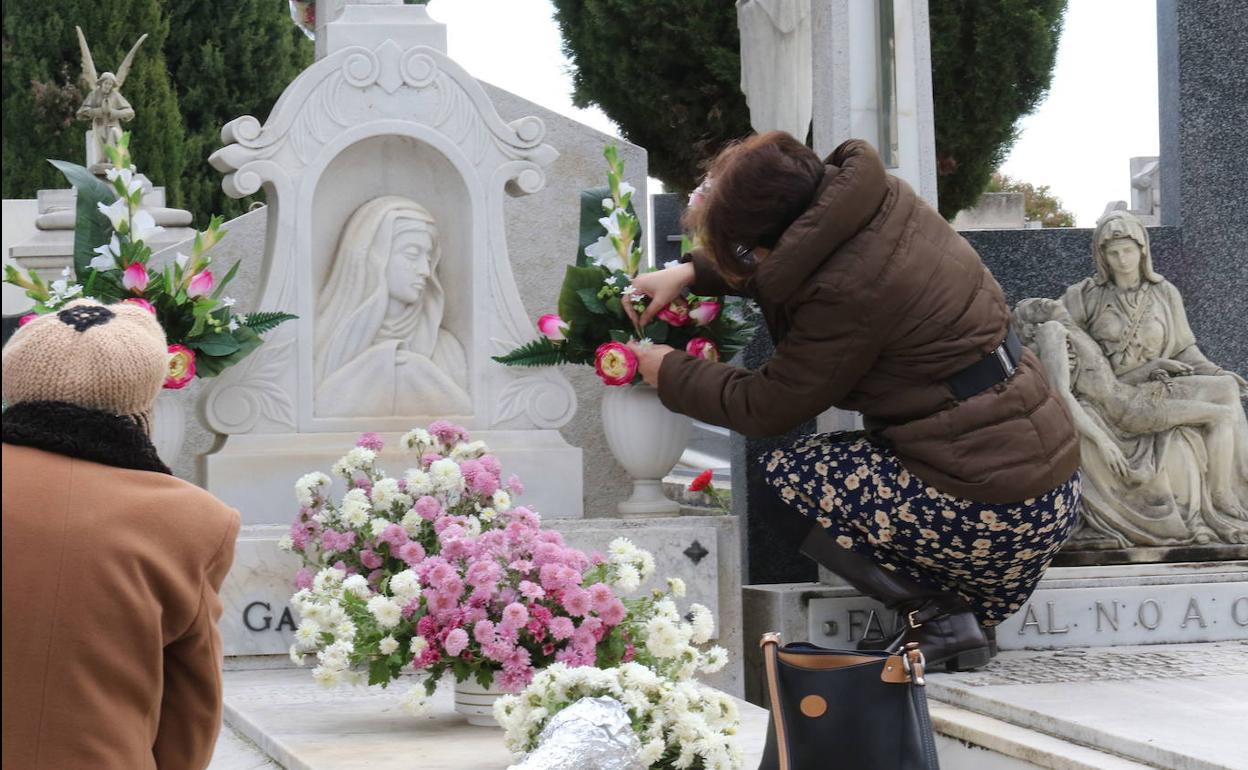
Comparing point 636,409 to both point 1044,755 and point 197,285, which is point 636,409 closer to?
point 197,285

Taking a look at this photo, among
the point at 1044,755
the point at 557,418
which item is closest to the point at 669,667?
the point at 1044,755

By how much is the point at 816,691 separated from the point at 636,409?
219cm

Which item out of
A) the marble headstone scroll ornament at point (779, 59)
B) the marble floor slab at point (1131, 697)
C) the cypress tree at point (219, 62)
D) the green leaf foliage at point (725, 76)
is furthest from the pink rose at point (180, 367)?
the cypress tree at point (219, 62)

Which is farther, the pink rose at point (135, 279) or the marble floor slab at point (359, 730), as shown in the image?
the pink rose at point (135, 279)

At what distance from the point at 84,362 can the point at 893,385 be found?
2.57m

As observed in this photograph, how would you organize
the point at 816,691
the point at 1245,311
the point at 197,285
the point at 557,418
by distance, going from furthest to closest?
the point at 1245,311, the point at 557,418, the point at 197,285, the point at 816,691

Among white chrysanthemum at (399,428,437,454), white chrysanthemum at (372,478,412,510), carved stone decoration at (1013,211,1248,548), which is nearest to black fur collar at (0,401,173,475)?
white chrysanthemum at (372,478,412,510)

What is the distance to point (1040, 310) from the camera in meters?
5.64

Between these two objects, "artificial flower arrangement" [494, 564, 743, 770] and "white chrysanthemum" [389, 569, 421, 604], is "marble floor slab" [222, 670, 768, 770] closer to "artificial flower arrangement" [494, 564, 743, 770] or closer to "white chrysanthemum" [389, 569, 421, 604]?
"artificial flower arrangement" [494, 564, 743, 770]

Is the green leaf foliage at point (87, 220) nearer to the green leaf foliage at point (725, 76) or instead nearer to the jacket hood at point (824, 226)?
the jacket hood at point (824, 226)

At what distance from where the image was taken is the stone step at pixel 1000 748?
3.65m

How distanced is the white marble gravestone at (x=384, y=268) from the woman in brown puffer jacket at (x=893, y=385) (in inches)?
52.5

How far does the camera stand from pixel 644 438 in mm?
5316

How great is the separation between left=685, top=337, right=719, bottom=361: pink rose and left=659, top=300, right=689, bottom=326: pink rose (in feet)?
0.28
